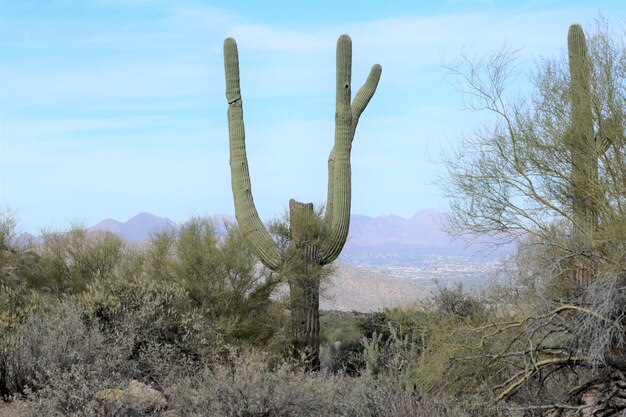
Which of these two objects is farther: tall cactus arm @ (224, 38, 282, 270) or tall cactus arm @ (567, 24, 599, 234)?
tall cactus arm @ (224, 38, 282, 270)

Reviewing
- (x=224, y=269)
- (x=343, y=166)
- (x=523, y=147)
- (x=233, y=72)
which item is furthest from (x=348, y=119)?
(x=523, y=147)

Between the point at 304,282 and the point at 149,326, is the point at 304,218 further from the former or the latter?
the point at 149,326

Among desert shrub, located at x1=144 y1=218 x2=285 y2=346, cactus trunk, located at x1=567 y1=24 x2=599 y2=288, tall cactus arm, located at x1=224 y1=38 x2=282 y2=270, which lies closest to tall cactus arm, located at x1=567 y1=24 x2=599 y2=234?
cactus trunk, located at x1=567 y1=24 x2=599 y2=288

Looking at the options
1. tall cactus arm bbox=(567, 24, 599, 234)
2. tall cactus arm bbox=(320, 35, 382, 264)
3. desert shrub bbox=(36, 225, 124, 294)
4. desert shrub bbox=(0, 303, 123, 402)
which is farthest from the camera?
desert shrub bbox=(36, 225, 124, 294)

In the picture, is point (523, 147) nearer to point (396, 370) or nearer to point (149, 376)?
point (396, 370)

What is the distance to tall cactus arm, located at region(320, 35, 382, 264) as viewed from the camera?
17.1 meters

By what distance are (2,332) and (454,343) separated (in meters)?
6.38

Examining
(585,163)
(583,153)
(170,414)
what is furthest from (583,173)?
(170,414)

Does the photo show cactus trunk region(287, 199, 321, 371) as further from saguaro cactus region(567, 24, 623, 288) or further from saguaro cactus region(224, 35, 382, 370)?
saguaro cactus region(567, 24, 623, 288)

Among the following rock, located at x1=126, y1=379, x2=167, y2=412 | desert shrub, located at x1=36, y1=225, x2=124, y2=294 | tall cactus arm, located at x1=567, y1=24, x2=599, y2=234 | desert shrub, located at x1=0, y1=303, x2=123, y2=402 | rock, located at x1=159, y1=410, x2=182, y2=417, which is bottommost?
rock, located at x1=159, y1=410, x2=182, y2=417

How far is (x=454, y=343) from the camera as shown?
10891 mm

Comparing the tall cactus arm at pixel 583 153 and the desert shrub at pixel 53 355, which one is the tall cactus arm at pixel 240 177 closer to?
the desert shrub at pixel 53 355

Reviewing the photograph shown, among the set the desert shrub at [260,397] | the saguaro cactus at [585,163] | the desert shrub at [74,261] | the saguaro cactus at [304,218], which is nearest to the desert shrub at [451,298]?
the saguaro cactus at [304,218]

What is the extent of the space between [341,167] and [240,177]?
2033 mm
